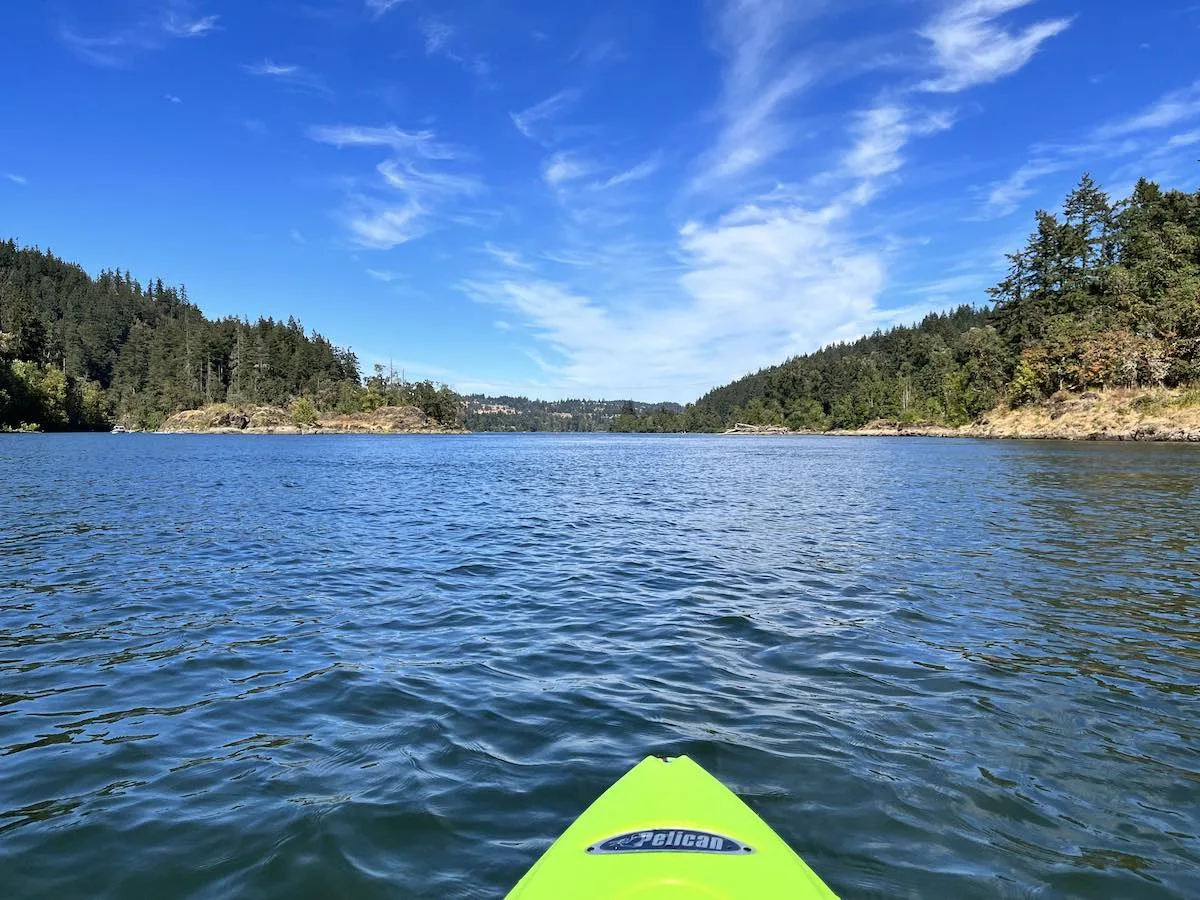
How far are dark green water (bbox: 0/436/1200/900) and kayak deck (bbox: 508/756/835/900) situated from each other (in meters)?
1.06

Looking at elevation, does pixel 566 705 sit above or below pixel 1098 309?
below

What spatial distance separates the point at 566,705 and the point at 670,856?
13.5 feet

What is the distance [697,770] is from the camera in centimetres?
496

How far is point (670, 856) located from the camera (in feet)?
12.3

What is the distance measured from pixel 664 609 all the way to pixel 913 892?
7.69 metres

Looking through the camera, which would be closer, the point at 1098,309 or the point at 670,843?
the point at 670,843

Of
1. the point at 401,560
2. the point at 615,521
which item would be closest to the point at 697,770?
the point at 401,560

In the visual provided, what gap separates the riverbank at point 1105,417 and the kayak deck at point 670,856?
9126cm

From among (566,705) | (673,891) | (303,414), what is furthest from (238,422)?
(673,891)

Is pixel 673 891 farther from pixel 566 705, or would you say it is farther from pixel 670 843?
pixel 566 705

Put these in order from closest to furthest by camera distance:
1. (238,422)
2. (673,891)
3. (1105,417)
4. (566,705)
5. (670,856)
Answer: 1. (673,891)
2. (670,856)
3. (566,705)
4. (1105,417)
5. (238,422)

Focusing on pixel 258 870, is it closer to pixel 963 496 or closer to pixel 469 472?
pixel 963 496

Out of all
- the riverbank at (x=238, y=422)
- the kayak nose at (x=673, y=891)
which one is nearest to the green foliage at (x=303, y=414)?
the riverbank at (x=238, y=422)

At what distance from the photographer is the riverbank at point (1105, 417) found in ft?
243
